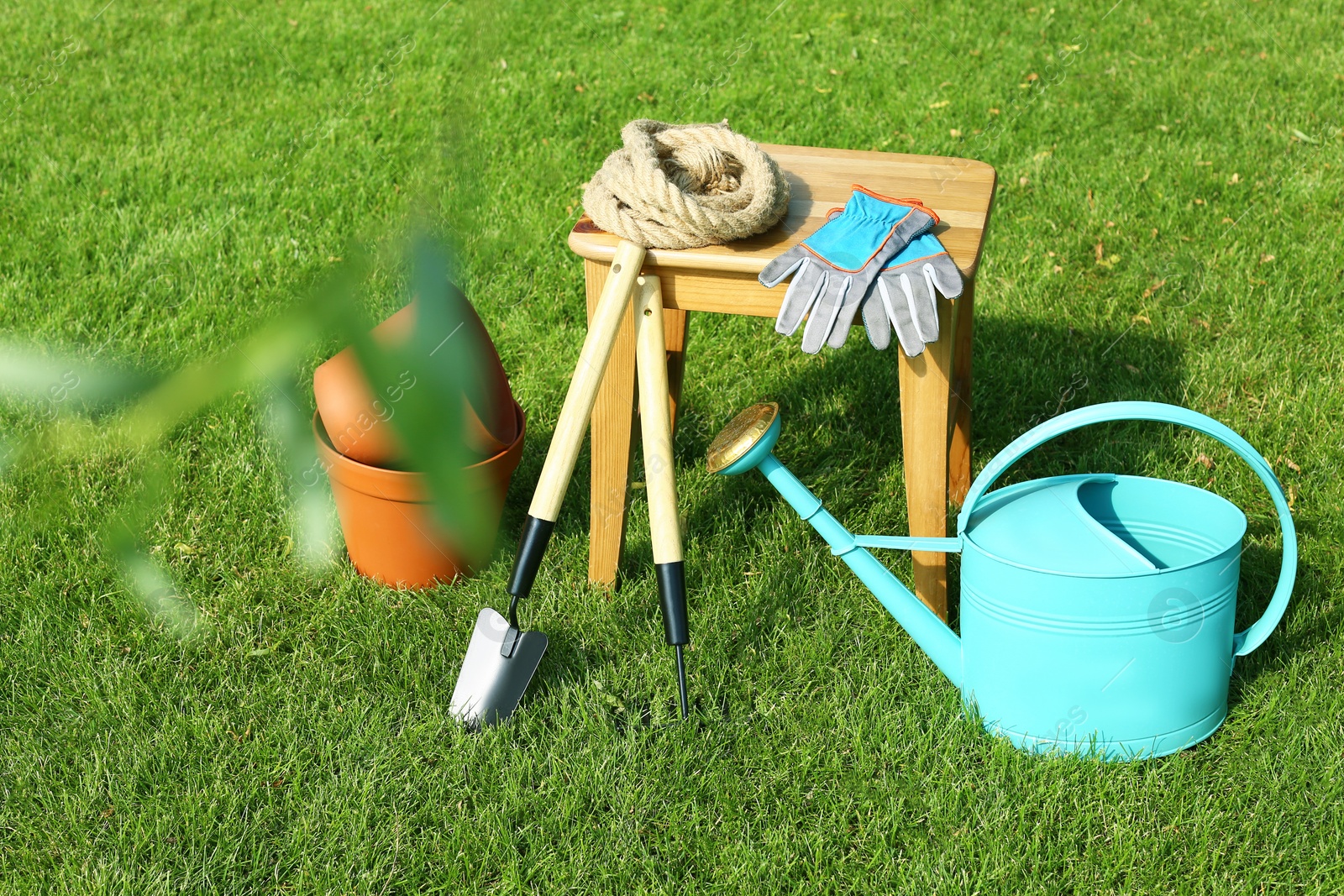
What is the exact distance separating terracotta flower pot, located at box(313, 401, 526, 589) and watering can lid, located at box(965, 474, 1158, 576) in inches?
38.9

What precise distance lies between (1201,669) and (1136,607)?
0.71 ft

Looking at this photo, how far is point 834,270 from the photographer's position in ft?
6.62

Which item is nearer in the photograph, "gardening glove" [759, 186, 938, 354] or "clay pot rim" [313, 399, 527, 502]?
"gardening glove" [759, 186, 938, 354]

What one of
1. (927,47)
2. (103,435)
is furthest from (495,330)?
(927,47)

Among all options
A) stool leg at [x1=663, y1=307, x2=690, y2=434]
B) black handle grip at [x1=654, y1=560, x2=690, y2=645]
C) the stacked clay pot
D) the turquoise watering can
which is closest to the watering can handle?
the turquoise watering can

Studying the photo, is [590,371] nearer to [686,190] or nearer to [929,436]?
[686,190]

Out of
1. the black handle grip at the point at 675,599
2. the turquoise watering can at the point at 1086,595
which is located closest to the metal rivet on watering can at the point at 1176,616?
the turquoise watering can at the point at 1086,595

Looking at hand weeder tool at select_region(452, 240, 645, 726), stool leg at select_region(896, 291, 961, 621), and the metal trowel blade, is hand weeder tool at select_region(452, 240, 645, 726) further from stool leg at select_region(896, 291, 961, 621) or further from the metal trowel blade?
stool leg at select_region(896, 291, 961, 621)

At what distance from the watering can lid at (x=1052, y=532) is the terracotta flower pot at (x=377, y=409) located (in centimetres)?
98

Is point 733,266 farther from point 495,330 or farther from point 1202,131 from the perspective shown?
point 1202,131

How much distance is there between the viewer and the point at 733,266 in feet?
6.82

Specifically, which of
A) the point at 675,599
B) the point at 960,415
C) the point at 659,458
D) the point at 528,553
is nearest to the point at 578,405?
the point at 659,458

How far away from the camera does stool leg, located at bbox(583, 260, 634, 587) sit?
2229mm

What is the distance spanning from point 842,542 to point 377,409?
97 centimetres
